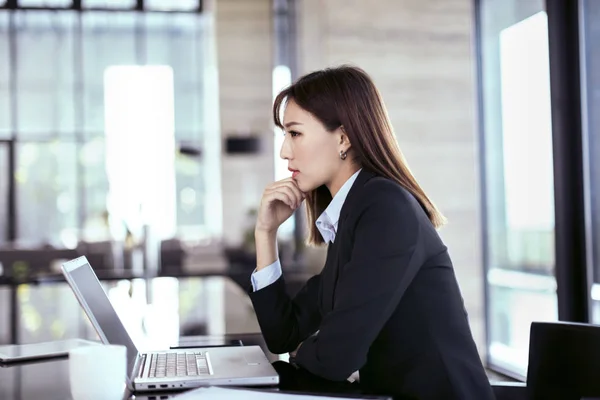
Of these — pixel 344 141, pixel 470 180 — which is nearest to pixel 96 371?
pixel 344 141

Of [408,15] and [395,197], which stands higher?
[408,15]

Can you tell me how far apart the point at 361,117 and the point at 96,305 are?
0.69 metres

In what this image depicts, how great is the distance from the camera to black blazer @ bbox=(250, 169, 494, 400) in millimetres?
1412

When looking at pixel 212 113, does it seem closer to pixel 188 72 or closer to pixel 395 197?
pixel 188 72

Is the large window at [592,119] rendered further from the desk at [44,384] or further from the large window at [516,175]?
the desk at [44,384]

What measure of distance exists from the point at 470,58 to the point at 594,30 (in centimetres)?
149

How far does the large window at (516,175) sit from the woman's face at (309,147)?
246 cm

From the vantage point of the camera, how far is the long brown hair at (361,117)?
1655 millimetres

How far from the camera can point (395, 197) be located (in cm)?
151

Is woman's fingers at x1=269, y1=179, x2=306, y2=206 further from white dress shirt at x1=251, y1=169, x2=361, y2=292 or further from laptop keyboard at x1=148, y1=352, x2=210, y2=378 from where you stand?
laptop keyboard at x1=148, y1=352, x2=210, y2=378

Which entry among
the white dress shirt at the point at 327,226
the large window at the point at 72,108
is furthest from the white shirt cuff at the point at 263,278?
the large window at the point at 72,108

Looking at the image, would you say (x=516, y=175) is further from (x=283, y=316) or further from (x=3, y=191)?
(x=3, y=191)

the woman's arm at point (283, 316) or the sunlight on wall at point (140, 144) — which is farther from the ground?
the sunlight on wall at point (140, 144)

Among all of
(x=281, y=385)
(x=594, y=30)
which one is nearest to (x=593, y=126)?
(x=594, y=30)
